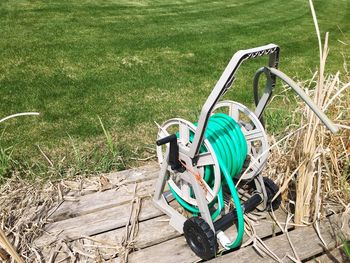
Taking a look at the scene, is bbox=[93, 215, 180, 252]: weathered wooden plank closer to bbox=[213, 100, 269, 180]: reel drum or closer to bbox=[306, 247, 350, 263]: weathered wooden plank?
bbox=[213, 100, 269, 180]: reel drum

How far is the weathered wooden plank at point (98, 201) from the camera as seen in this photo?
3.25 m

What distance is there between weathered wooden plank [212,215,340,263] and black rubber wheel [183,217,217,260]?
4.6 inches

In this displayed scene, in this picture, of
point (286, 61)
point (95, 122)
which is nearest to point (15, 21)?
point (95, 122)

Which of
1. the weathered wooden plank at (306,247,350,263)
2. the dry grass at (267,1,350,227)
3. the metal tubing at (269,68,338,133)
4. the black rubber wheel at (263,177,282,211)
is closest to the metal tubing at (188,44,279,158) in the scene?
the metal tubing at (269,68,338,133)

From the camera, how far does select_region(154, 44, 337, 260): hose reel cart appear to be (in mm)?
2654

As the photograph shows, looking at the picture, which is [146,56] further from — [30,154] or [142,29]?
[30,154]

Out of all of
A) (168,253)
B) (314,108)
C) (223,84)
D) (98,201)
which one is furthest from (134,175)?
(314,108)

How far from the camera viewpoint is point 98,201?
3.38 metres

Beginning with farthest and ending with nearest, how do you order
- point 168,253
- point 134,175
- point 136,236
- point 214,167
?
1. point 134,175
2. point 136,236
3. point 168,253
4. point 214,167

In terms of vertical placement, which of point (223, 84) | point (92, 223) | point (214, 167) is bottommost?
point (92, 223)

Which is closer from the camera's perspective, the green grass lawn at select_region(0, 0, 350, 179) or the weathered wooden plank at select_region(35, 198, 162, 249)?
the weathered wooden plank at select_region(35, 198, 162, 249)

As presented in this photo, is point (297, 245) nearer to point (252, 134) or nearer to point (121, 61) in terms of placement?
point (252, 134)

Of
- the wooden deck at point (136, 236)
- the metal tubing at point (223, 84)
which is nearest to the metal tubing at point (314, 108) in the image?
the metal tubing at point (223, 84)

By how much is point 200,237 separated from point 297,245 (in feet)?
2.39
